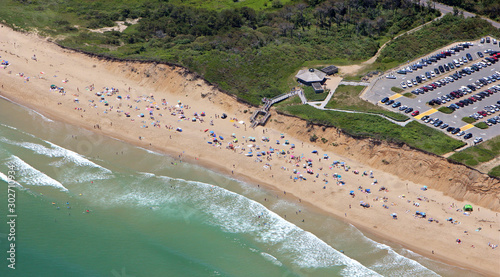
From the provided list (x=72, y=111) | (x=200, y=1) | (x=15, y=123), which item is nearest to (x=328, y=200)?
(x=72, y=111)

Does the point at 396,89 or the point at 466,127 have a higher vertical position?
the point at 396,89

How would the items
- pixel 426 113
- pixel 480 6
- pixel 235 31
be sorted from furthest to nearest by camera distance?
pixel 480 6 → pixel 235 31 → pixel 426 113

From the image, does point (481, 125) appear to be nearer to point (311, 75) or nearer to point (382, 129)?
point (382, 129)

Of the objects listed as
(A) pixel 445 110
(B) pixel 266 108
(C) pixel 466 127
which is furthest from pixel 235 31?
(C) pixel 466 127

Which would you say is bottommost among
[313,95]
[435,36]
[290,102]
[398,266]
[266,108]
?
[398,266]

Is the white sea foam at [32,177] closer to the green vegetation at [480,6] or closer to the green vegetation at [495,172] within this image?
the green vegetation at [495,172]

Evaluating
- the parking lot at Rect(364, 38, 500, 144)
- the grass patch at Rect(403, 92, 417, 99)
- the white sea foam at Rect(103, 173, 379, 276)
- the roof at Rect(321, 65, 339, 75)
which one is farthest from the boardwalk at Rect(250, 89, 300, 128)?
the white sea foam at Rect(103, 173, 379, 276)
